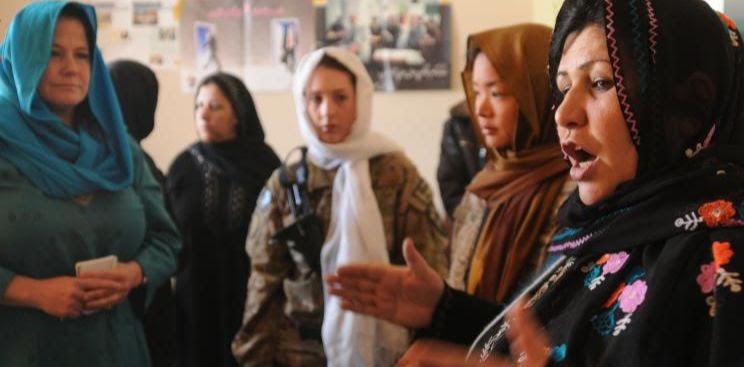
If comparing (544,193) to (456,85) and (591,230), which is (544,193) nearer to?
(591,230)

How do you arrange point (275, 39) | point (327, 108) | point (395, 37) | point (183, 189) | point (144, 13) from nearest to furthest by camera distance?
point (144, 13), point (327, 108), point (183, 189), point (275, 39), point (395, 37)

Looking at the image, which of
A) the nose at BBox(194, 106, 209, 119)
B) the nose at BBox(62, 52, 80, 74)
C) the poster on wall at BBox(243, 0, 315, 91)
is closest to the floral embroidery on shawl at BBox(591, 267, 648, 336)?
the nose at BBox(62, 52, 80, 74)

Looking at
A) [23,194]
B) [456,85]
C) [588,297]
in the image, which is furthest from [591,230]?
[456,85]

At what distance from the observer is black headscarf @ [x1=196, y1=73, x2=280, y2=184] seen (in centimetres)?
218

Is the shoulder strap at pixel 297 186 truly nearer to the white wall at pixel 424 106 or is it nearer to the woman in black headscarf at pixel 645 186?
the white wall at pixel 424 106

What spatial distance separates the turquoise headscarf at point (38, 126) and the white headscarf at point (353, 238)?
58cm

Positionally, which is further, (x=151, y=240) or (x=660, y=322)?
(x=151, y=240)

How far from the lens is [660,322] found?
2.14ft

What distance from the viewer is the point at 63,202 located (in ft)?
4.26

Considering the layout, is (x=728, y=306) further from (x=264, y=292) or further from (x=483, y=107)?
(x=264, y=292)

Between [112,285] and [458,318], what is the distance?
69 cm

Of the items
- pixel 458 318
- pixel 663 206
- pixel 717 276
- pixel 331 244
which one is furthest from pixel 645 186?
pixel 331 244

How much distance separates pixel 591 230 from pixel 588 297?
87mm

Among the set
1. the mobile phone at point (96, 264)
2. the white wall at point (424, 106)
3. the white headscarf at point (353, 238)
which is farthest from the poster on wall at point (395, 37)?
the mobile phone at point (96, 264)
